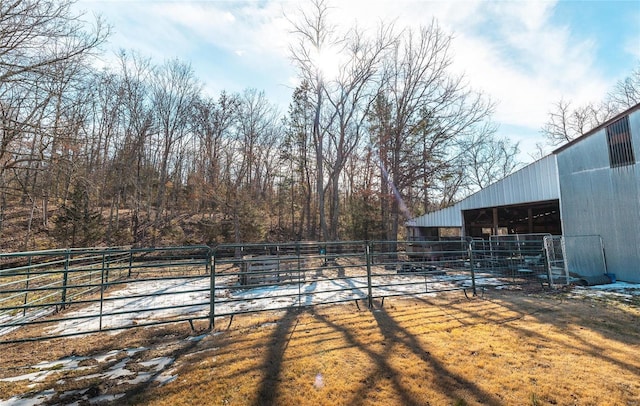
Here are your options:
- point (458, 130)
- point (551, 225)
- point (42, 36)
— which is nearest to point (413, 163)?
point (458, 130)

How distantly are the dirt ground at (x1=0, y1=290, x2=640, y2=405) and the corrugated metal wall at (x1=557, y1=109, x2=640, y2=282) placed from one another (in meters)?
4.33

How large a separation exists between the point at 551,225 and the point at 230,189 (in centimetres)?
2230

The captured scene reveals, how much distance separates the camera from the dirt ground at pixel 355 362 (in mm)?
2760

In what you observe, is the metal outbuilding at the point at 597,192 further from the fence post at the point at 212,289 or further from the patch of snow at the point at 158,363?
the patch of snow at the point at 158,363

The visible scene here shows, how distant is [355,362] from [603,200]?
33.6 ft

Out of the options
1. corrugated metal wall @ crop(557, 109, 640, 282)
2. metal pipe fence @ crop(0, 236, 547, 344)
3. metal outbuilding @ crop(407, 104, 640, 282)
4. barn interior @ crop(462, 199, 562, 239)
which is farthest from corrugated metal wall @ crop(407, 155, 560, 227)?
barn interior @ crop(462, 199, 562, 239)

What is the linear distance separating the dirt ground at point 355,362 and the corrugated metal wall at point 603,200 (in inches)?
171

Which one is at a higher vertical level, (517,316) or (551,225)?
(551,225)

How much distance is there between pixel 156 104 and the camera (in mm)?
22094

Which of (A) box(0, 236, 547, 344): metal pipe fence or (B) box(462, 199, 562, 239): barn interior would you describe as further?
(B) box(462, 199, 562, 239): barn interior

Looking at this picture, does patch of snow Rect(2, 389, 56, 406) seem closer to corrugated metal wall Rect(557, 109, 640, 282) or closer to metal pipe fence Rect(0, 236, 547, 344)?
metal pipe fence Rect(0, 236, 547, 344)

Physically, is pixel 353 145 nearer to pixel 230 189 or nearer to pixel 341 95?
pixel 341 95

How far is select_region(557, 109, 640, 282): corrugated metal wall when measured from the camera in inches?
329

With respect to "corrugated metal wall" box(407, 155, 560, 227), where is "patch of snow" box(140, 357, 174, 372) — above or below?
below
